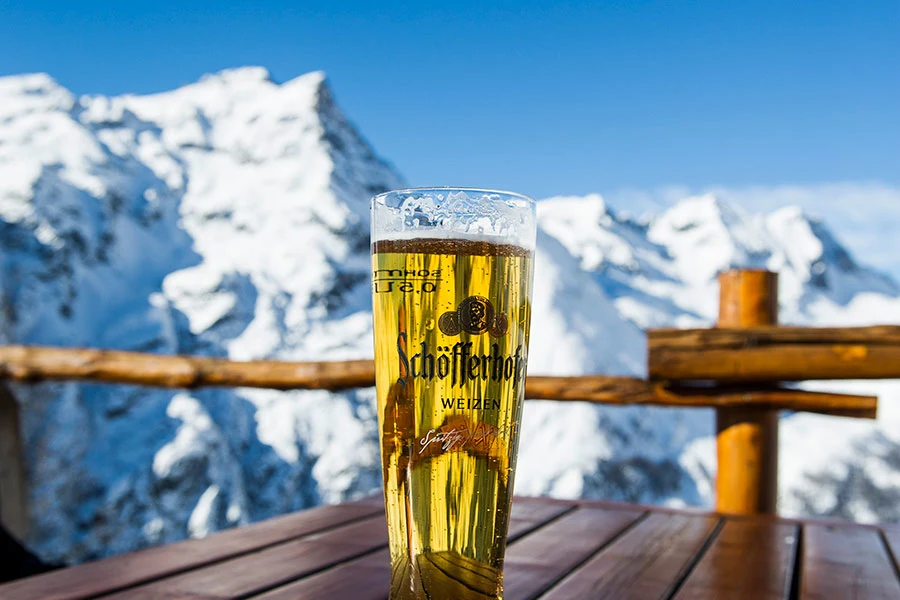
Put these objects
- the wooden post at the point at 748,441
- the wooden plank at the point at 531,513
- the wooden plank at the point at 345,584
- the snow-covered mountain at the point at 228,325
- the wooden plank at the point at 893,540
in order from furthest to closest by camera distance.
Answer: the snow-covered mountain at the point at 228,325
the wooden post at the point at 748,441
the wooden plank at the point at 531,513
the wooden plank at the point at 893,540
the wooden plank at the point at 345,584

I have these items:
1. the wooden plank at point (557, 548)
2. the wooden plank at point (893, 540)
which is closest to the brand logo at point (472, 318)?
the wooden plank at point (557, 548)

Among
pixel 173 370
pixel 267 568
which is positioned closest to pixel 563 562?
pixel 267 568

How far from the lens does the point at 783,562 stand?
911 millimetres

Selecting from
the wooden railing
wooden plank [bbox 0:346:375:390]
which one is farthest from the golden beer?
wooden plank [bbox 0:346:375:390]

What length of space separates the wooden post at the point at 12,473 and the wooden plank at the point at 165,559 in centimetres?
143

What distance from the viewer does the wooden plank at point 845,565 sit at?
2.64ft

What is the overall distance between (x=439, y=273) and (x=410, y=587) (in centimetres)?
24

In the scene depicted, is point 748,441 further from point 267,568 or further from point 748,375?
point 267,568

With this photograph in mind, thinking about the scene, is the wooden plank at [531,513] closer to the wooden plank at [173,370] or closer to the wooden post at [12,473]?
the wooden plank at [173,370]

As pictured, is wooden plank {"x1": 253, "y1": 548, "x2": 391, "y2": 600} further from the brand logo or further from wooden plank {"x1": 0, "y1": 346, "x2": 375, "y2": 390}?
wooden plank {"x1": 0, "y1": 346, "x2": 375, "y2": 390}

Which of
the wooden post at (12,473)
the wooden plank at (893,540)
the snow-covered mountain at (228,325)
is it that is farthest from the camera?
the snow-covered mountain at (228,325)

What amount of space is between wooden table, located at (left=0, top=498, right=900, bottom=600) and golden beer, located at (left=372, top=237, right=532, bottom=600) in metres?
0.15

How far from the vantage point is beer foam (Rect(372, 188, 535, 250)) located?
0.61m

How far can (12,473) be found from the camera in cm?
227
